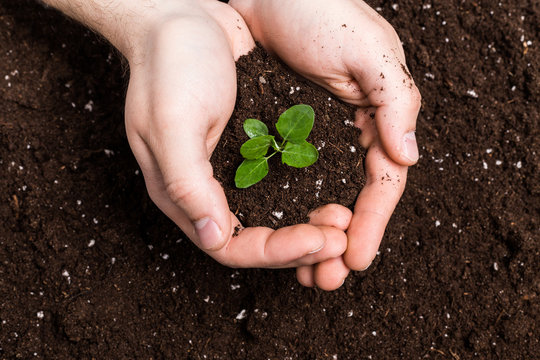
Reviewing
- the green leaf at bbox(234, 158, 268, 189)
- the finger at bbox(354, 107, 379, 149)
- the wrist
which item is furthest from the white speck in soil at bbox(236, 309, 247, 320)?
the wrist

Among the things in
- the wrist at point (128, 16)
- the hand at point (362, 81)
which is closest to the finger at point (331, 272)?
the hand at point (362, 81)

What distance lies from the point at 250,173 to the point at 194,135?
0.30m

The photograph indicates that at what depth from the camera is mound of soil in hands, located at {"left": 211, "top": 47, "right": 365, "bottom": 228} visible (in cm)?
229

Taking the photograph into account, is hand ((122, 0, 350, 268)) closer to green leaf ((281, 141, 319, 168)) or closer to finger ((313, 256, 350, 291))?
finger ((313, 256, 350, 291))

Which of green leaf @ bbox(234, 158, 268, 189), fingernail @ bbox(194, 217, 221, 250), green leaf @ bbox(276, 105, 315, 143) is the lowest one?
fingernail @ bbox(194, 217, 221, 250)

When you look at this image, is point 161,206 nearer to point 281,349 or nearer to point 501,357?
point 281,349

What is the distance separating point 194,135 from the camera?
1987 mm

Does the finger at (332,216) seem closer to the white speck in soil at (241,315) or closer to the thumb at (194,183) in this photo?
the thumb at (194,183)

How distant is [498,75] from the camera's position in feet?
9.44

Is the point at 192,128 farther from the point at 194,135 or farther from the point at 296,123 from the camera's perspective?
the point at 296,123

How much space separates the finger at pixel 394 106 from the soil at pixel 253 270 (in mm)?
517

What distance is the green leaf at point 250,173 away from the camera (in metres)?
2.14

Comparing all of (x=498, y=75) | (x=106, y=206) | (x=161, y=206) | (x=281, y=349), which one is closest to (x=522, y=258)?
(x=498, y=75)

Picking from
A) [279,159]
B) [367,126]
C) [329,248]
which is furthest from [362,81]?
[329,248]
